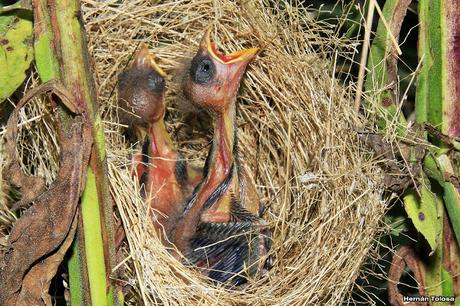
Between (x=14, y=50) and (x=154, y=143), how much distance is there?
0.48m

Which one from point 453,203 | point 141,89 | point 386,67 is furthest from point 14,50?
point 453,203

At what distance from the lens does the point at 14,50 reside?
1054 mm

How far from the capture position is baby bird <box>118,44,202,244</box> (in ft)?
4.65

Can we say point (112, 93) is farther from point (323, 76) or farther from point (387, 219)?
point (387, 219)

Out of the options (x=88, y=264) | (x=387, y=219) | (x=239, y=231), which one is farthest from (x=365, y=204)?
(x=88, y=264)

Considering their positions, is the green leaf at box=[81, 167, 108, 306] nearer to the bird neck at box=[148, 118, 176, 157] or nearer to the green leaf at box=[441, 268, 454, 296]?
the bird neck at box=[148, 118, 176, 157]

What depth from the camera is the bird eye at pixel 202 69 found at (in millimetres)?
1411

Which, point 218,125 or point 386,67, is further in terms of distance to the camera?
point 218,125

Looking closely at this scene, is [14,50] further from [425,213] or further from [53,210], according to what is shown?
[425,213]

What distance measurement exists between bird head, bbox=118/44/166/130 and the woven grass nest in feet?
0.11

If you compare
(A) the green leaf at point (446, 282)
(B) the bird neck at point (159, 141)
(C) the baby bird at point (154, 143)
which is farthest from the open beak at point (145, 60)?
(A) the green leaf at point (446, 282)

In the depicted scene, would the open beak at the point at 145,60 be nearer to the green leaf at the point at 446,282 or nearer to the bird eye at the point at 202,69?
the bird eye at the point at 202,69

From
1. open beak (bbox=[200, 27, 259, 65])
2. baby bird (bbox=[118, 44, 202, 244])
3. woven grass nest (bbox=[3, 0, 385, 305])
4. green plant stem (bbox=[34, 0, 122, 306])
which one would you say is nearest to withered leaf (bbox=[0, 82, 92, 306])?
green plant stem (bbox=[34, 0, 122, 306])

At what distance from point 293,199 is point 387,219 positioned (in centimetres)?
19
